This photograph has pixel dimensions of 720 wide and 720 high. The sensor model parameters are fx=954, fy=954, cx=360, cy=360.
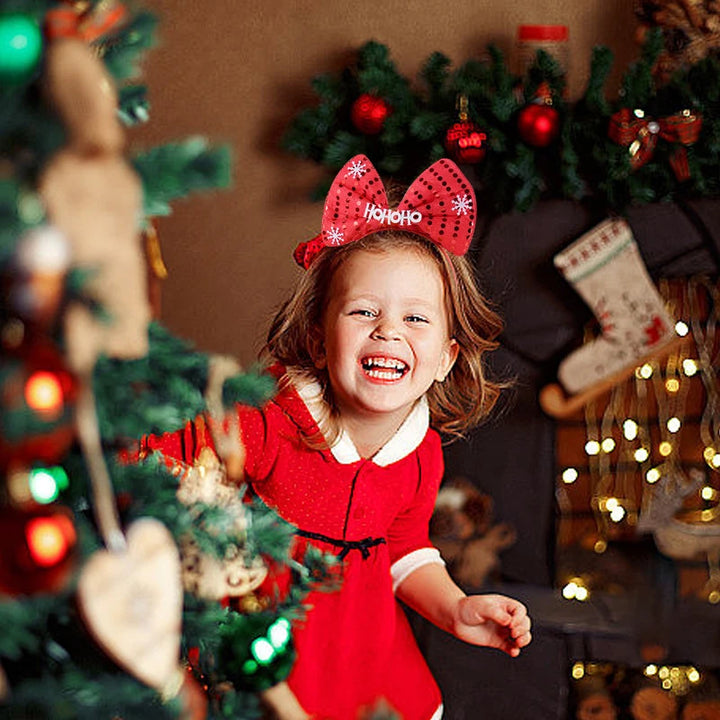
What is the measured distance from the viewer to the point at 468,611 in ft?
4.42

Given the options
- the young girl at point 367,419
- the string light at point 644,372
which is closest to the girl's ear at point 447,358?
the young girl at point 367,419

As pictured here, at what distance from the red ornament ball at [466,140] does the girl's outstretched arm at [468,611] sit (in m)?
0.83

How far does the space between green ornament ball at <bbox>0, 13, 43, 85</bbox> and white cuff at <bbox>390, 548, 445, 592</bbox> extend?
113 centimetres

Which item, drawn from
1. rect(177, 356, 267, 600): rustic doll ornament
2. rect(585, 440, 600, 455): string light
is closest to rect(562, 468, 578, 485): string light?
rect(585, 440, 600, 455): string light

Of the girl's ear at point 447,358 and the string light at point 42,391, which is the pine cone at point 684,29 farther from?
the string light at point 42,391

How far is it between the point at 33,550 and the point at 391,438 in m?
0.96

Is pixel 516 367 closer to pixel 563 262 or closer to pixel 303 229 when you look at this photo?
pixel 563 262

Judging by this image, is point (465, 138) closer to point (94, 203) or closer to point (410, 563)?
point (410, 563)

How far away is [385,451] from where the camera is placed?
56.4 inches

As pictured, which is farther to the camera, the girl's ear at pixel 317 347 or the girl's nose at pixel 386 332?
the girl's ear at pixel 317 347

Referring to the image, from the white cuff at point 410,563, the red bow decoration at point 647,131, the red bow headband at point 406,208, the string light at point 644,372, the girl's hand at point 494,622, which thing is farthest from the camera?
the string light at point 644,372

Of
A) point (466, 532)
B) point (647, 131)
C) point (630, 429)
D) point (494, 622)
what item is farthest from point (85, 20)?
point (630, 429)

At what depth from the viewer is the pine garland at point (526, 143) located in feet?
6.07

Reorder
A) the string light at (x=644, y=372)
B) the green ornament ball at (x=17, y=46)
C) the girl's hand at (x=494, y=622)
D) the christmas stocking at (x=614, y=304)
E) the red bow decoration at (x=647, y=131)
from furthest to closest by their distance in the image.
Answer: the string light at (x=644, y=372), the christmas stocking at (x=614, y=304), the red bow decoration at (x=647, y=131), the girl's hand at (x=494, y=622), the green ornament ball at (x=17, y=46)
